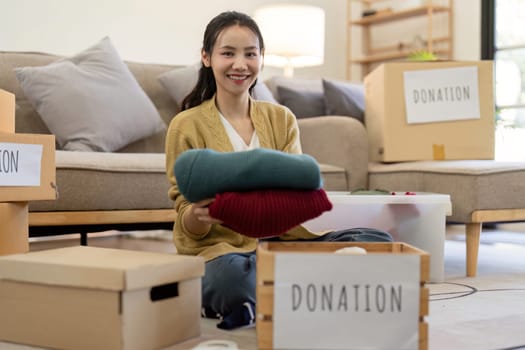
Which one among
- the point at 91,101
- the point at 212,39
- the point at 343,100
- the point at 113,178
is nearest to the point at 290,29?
the point at 343,100

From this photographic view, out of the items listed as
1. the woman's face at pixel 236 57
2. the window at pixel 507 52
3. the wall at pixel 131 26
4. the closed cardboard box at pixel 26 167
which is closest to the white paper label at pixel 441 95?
the woman's face at pixel 236 57

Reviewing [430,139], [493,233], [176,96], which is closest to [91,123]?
[176,96]

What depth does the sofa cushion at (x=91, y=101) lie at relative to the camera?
2.20 meters

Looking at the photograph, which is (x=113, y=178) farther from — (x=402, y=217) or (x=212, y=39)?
(x=402, y=217)

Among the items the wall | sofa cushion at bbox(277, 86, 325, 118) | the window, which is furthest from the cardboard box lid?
the window

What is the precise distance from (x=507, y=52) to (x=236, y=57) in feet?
9.70

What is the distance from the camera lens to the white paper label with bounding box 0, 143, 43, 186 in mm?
1450

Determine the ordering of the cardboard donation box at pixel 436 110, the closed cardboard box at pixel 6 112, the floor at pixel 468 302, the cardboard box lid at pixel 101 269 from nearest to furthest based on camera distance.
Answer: the cardboard box lid at pixel 101 269 → the floor at pixel 468 302 → the closed cardboard box at pixel 6 112 → the cardboard donation box at pixel 436 110

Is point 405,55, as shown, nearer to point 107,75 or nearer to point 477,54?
point 477,54

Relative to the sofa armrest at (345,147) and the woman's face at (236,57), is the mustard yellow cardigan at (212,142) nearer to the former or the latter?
the woman's face at (236,57)

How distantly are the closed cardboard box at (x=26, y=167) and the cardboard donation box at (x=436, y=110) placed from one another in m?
1.24

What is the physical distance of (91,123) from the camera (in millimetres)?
2225

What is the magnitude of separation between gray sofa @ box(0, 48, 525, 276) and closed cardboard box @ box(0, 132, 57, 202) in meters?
0.27

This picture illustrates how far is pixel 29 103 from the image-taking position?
229 cm
